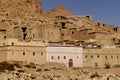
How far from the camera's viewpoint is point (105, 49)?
5709cm

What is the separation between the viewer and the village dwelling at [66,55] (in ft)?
174

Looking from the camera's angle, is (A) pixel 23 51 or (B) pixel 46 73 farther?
(A) pixel 23 51

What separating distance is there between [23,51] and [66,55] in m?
5.63

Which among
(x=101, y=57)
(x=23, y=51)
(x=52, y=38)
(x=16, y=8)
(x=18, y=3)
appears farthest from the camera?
(x=18, y=3)

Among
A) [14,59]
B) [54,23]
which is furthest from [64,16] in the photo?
[14,59]

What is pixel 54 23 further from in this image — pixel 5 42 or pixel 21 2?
pixel 5 42

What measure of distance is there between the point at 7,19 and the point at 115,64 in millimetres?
15361

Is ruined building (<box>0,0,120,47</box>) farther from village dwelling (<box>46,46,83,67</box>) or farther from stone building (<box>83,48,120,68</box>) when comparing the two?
village dwelling (<box>46,46,83,67</box>)

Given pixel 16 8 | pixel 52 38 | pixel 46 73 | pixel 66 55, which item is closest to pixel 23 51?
pixel 46 73

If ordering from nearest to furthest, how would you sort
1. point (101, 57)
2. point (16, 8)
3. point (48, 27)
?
point (101, 57)
point (48, 27)
point (16, 8)

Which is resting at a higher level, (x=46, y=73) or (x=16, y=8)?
(x=16, y=8)

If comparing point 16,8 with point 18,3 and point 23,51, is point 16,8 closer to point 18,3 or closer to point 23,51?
point 18,3

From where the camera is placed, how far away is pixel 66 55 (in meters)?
54.1

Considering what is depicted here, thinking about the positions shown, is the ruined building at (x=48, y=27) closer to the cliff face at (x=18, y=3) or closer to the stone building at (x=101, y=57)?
the cliff face at (x=18, y=3)
